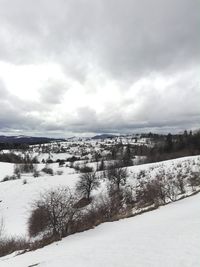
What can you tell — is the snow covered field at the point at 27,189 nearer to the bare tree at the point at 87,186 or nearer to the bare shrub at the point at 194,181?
the bare tree at the point at 87,186

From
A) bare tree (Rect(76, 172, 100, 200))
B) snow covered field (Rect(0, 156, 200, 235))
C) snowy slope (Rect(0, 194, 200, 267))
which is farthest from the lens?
bare tree (Rect(76, 172, 100, 200))

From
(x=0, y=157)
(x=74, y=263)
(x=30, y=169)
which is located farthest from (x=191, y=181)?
(x=0, y=157)

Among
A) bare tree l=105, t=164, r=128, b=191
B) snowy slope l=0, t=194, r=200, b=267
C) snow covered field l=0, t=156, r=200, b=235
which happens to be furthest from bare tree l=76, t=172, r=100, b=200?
snowy slope l=0, t=194, r=200, b=267

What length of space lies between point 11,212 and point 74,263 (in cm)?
4525

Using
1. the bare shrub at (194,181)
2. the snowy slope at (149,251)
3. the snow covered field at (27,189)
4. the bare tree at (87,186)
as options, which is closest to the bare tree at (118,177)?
the snow covered field at (27,189)

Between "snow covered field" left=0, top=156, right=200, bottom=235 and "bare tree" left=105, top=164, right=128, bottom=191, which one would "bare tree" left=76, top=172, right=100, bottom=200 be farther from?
"bare tree" left=105, top=164, right=128, bottom=191

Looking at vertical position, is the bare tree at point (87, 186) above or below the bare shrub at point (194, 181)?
below

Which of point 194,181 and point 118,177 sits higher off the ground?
point 194,181

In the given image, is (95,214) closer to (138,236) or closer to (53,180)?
(138,236)

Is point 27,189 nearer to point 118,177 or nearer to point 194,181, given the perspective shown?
point 118,177

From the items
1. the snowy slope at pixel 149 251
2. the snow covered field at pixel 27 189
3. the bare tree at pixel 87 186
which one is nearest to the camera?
the snowy slope at pixel 149 251

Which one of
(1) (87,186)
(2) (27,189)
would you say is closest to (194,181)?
(1) (87,186)

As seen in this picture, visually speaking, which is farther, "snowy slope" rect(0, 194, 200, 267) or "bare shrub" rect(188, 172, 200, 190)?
"bare shrub" rect(188, 172, 200, 190)

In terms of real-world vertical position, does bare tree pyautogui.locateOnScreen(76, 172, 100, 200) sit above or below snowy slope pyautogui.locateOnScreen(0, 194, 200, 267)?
below
